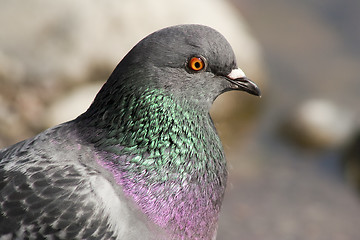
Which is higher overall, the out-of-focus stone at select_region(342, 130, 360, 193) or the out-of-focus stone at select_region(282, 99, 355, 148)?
the out-of-focus stone at select_region(282, 99, 355, 148)

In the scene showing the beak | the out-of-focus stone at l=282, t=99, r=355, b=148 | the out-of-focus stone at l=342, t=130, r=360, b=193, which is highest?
the beak

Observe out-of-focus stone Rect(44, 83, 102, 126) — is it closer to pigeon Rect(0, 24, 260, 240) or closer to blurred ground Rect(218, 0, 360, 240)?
blurred ground Rect(218, 0, 360, 240)

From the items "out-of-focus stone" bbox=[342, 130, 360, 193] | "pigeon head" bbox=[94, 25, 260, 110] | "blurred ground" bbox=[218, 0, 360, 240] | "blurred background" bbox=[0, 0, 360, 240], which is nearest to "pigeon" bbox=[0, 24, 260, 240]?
"pigeon head" bbox=[94, 25, 260, 110]

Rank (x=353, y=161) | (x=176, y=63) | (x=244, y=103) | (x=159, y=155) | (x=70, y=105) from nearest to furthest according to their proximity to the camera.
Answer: (x=176, y=63), (x=159, y=155), (x=70, y=105), (x=353, y=161), (x=244, y=103)

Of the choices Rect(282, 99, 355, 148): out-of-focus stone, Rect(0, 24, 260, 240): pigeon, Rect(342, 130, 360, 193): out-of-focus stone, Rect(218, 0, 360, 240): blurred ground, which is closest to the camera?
Rect(0, 24, 260, 240): pigeon

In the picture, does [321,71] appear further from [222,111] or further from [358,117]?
[222,111]

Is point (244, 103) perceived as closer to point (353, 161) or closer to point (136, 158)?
point (353, 161)

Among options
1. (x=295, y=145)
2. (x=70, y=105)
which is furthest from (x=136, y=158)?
(x=295, y=145)

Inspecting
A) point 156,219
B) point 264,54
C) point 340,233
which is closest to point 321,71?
point 264,54
